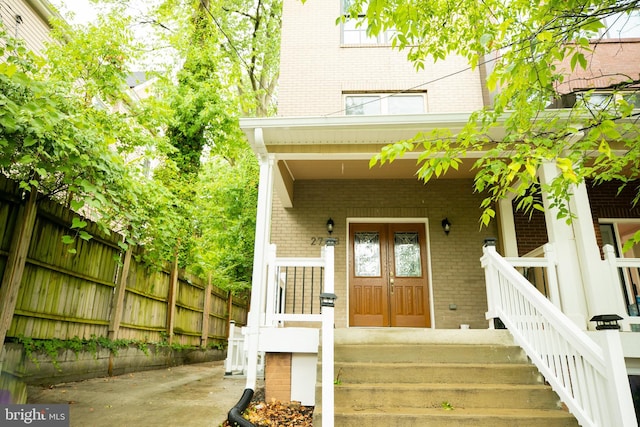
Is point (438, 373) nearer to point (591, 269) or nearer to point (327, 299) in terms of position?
point (327, 299)

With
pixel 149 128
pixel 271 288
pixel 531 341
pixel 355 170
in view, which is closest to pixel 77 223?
pixel 271 288

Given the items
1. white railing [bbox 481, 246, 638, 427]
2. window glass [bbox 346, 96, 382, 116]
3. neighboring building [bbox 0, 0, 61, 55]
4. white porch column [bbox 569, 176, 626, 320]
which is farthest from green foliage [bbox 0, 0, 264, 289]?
white porch column [bbox 569, 176, 626, 320]

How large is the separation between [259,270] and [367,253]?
2969 mm

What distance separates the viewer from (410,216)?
23.4 feet

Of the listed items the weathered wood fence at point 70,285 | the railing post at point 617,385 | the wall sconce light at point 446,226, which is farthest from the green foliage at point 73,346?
the wall sconce light at point 446,226

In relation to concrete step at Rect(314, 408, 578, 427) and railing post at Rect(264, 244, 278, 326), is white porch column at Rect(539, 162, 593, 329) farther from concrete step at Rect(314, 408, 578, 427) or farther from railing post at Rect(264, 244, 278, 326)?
railing post at Rect(264, 244, 278, 326)

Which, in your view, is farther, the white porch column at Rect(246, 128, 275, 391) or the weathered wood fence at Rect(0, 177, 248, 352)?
the white porch column at Rect(246, 128, 275, 391)

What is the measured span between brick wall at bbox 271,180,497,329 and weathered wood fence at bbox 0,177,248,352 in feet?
7.94

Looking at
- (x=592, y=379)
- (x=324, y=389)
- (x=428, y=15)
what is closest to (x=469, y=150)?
(x=428, y=15)

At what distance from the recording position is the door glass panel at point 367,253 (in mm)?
7102

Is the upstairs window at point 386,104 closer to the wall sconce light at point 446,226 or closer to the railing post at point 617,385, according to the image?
the wall sconce light at point 446,226

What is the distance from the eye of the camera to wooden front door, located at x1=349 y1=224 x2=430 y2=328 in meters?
6.84

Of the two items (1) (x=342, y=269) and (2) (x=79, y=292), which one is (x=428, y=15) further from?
(2) (x=79, y=292)

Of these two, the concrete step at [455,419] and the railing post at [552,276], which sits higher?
the railing post at [552,276]
